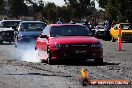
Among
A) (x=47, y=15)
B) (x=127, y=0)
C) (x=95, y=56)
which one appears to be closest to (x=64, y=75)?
(x=95, y=56)

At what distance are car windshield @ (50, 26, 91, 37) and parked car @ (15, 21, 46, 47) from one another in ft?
27.8

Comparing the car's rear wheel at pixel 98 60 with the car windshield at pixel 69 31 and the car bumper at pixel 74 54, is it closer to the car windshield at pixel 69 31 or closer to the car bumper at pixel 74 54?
the car bumper at pixel 74 54

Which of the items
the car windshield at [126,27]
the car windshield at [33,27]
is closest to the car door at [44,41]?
the car windshield at [33,27]

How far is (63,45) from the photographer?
16.1 m

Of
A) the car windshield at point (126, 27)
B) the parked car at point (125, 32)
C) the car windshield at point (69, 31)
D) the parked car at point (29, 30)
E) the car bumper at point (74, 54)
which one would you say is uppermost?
the car windshield at point (69, 31)

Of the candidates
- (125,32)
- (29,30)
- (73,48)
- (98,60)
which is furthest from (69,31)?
(125,32)

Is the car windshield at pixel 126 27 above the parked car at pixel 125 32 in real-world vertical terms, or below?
above

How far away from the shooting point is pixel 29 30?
26.7 metres

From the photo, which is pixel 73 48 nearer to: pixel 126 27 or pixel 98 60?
pixel 98 60

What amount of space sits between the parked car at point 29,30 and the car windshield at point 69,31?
8.48 m

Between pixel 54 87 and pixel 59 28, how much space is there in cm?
736

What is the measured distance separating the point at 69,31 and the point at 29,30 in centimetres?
953

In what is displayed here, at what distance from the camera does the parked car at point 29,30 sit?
2612 centimetres

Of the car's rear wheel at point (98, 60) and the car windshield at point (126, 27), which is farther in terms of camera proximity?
the car windshield at point (126, 27)
